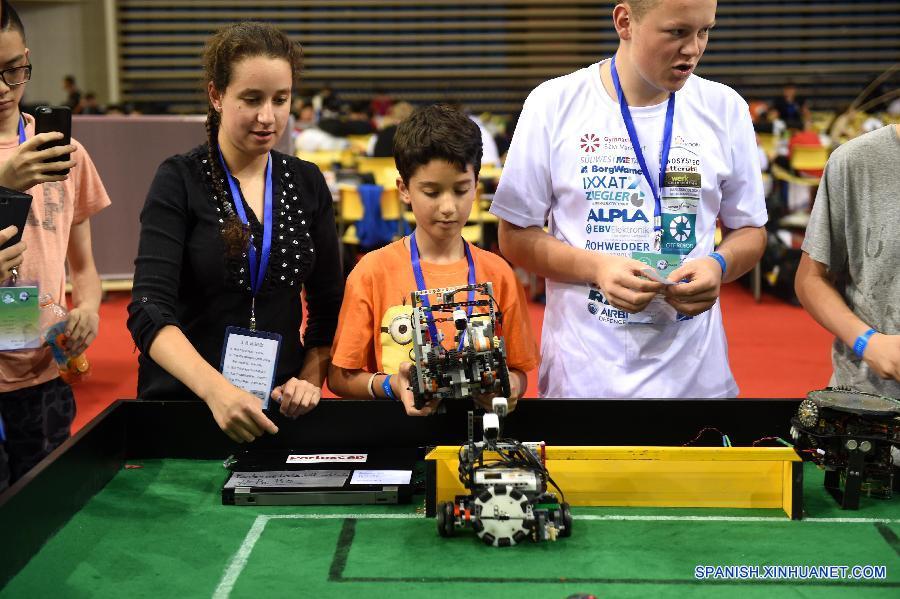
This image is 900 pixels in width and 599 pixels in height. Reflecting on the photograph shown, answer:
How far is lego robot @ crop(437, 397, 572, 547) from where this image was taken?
153cm

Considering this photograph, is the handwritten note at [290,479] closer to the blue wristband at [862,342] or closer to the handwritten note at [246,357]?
the handwritten note at [246,357]

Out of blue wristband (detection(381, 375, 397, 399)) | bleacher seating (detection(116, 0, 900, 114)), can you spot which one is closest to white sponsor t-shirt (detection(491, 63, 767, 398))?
blue wristband (detection(381, 375, 397, 399))

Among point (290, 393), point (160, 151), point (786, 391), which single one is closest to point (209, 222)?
point (290, 393)

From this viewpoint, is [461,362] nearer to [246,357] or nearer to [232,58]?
[246,357]

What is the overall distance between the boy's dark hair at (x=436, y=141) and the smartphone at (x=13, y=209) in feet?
2.33

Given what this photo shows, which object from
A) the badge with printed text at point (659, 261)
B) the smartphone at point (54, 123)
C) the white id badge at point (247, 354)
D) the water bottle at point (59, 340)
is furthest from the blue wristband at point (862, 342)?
the water bottle at point (59, 340)

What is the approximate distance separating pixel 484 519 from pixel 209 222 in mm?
819

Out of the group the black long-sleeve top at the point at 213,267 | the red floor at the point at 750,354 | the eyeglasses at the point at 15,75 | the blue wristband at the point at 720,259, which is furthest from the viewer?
the red floor at the point at 750,354

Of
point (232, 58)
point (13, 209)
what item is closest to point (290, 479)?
point (13, 209)

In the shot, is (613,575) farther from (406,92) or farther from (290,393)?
(406,92)

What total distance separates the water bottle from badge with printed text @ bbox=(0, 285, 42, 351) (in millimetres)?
45

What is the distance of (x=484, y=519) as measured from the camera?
154 cm

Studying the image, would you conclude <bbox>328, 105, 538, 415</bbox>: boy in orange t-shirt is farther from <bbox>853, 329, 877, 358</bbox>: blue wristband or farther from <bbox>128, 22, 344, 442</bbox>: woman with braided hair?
<bbox>853, 329, 877, 358</bbox>: blue wristband

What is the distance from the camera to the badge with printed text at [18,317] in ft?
6.75
